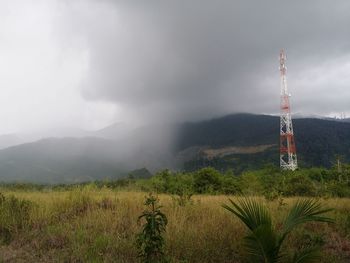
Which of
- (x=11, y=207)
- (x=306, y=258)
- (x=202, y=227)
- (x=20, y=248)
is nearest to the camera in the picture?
(x=306, y=258)

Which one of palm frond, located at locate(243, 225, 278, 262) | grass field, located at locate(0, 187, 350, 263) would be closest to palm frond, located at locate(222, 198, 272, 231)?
palm frond, located at locate(243, 225, 278, 262)

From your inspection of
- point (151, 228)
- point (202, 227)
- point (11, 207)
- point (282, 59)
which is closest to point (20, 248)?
point (11, 207)

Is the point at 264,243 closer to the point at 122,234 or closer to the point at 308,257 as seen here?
the point at 308,257

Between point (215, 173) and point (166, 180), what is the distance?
546cm

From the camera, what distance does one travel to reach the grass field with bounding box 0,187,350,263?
6754 mm

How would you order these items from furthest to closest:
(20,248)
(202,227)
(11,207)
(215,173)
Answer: (215,173) → (11,207) → (202,227) → (20,248)

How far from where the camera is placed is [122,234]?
7.71m

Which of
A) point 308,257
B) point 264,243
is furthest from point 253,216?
point 308,257

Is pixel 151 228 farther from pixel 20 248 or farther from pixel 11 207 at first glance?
pixel 11 207

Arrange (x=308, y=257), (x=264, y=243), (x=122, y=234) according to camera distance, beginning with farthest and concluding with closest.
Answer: (x=122, y=234)
(x=308, y=257)
(x=264, y=243)

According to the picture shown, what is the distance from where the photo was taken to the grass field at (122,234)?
22.2ft

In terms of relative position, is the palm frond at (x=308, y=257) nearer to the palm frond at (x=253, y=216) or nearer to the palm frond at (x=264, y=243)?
the palm frond at (x=264, y=243)

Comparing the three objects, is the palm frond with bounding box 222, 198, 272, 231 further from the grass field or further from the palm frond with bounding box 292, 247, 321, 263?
the grass field

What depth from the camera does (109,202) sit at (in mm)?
10562
